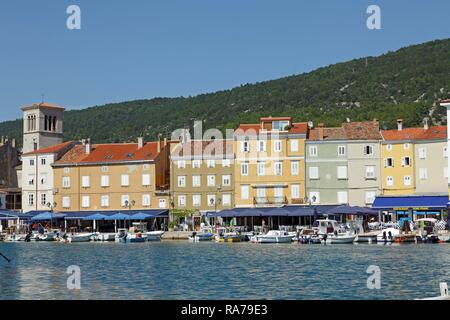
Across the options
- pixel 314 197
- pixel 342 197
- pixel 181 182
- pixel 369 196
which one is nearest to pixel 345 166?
pixel 342 197

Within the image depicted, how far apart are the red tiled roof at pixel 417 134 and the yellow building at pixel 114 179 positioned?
2618cm

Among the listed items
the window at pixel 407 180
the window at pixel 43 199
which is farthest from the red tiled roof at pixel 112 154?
the window at pixel 407 180

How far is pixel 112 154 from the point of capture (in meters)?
95.1

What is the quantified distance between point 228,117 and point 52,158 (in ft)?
150

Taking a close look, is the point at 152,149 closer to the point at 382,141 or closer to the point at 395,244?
the point at 382,141

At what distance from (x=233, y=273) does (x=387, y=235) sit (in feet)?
99.9

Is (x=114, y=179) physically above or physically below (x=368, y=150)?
below

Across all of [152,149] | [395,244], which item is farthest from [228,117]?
[395,244]

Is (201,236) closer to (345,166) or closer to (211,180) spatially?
(211,180)

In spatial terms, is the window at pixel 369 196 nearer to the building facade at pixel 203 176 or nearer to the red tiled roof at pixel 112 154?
the building facade at pixel 203 176

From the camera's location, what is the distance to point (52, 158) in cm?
9844

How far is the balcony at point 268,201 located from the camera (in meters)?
85.8

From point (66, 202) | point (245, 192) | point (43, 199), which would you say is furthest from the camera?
point (43, 199)

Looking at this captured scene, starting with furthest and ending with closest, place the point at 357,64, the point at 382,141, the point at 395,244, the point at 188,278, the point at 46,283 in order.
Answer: the point at 357,64 → the point at 382,141 → the point at 395,244 → the point at 188,278 → the point at 46,283
